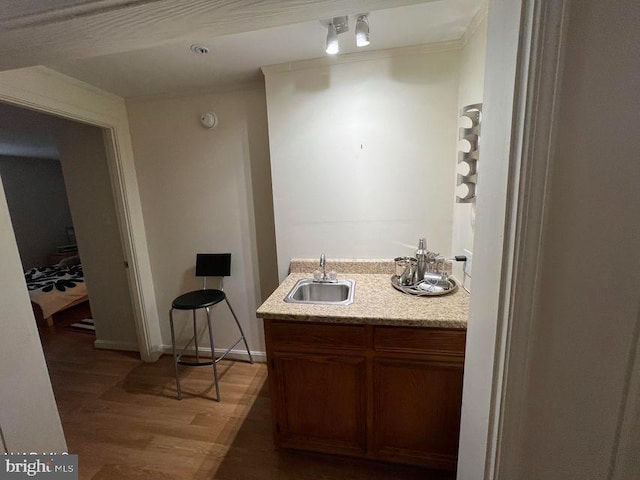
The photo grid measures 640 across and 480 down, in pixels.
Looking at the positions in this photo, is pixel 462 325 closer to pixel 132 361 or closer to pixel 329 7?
pixel 329 7

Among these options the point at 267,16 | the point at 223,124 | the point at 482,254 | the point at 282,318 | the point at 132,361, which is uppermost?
the point at 223,124

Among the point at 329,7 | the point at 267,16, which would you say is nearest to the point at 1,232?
the point at 267,16

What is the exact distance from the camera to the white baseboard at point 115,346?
2.50 metres

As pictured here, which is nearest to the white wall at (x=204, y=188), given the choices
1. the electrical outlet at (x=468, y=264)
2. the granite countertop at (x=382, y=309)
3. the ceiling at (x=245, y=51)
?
the ceiling at (x=245, y=51)

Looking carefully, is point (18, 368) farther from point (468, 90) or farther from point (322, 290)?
point (468, 90)

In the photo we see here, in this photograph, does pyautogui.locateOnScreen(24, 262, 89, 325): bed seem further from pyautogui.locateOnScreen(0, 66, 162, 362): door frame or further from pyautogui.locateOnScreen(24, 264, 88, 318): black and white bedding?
pyautogui.locateOnScreen(0, 66, 162, 362): door frame

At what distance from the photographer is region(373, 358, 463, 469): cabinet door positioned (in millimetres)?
1220

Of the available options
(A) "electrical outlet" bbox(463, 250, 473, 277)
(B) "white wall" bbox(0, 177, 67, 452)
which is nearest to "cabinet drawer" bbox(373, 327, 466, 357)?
(A) "electrical outlet" bbox(463, 250, 473, 277)

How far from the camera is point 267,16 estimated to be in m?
0.61

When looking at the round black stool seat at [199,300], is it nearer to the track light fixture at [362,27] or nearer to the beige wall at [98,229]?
the beige wall at [98,229]

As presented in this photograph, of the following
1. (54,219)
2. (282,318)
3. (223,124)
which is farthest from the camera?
(54,219)

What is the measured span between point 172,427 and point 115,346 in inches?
53.0

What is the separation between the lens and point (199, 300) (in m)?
1.90

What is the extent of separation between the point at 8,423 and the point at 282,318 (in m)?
1.15
